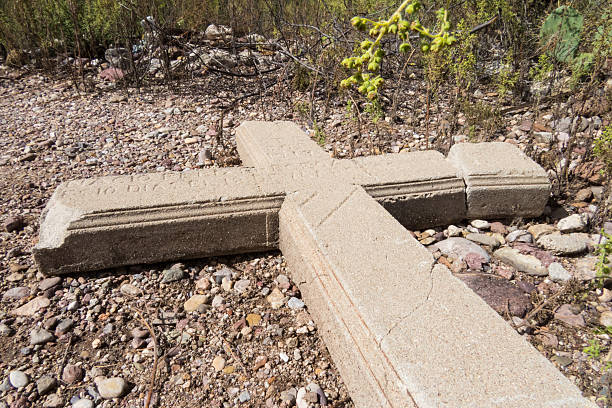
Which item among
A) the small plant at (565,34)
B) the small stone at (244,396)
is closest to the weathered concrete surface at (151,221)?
the small stone at (244,396)

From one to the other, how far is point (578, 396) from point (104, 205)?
197 centimetres

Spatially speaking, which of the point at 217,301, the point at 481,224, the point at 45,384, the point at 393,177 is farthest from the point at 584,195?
the point at 45,384

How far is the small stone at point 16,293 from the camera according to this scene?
6.99ft

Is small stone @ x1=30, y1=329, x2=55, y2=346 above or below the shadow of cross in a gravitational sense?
below

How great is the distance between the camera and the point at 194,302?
2.14 metres

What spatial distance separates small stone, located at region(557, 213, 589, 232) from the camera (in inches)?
100

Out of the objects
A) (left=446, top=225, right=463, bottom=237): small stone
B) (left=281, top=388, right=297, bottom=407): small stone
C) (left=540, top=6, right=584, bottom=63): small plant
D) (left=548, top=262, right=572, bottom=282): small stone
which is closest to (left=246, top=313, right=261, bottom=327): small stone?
(left=281, top=388, right=297, bottom=407): small stone

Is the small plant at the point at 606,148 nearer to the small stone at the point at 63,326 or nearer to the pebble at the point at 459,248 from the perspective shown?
the pebble at the point at 459,248

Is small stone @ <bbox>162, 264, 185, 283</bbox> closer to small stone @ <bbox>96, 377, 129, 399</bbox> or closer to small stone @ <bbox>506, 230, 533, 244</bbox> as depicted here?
small stone @ <bbox>96, 377, 129, 399</bbox>

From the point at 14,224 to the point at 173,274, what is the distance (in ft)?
3.40

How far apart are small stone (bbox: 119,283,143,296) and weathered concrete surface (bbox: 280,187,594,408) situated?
75 centimetres

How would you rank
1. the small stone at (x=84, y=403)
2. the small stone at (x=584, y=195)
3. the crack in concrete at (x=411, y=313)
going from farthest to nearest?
the small stone at (x=584, y=195) < the small stone at (x=84, y=403) < the crack in concrete at (x=411, y=313)

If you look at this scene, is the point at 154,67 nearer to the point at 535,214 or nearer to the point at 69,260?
the point at 69,260

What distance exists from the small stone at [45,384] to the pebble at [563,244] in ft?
7.72
